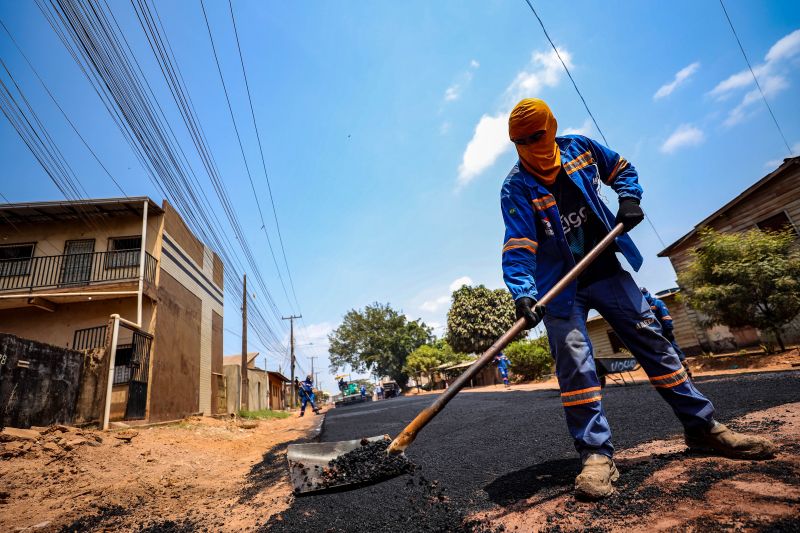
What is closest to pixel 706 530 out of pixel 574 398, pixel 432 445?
pixel 574 398

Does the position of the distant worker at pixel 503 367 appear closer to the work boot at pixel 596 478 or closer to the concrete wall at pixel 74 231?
the concrete wall at pixel 74 231

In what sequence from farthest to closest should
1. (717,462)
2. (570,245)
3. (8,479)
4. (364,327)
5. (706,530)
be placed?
(364,327)
(8,479)
(570,245)
(717,462)
(706,530)

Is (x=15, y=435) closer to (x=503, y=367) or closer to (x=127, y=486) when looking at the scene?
(x=127, y=486)

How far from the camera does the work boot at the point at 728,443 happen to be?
1527 mm

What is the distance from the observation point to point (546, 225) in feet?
6.61

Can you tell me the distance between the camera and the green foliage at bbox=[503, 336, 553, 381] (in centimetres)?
1645

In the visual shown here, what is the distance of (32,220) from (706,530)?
16.1 m

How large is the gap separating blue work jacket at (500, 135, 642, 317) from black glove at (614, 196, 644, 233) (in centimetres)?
7

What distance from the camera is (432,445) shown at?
3.36m

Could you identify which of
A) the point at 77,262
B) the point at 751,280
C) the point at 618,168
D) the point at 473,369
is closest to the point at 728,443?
the point at 473,369

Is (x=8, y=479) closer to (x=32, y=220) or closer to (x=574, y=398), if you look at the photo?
(x=574, y=398)

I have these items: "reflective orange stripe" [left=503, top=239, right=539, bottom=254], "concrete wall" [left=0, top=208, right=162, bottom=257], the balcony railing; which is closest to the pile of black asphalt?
"reflective orange stripe" [left=503, top=239, right=539, bottom=254]

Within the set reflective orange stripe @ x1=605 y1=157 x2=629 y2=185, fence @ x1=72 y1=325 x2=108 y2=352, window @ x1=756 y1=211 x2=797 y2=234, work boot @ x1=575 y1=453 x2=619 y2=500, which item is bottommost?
work boot @ x1=575 y1=453 x2=619 y2=500

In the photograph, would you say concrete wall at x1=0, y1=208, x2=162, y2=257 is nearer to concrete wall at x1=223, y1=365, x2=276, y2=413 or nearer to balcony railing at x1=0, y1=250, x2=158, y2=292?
balcony railing at x1=0, y1=250, x2=158, y2=292
